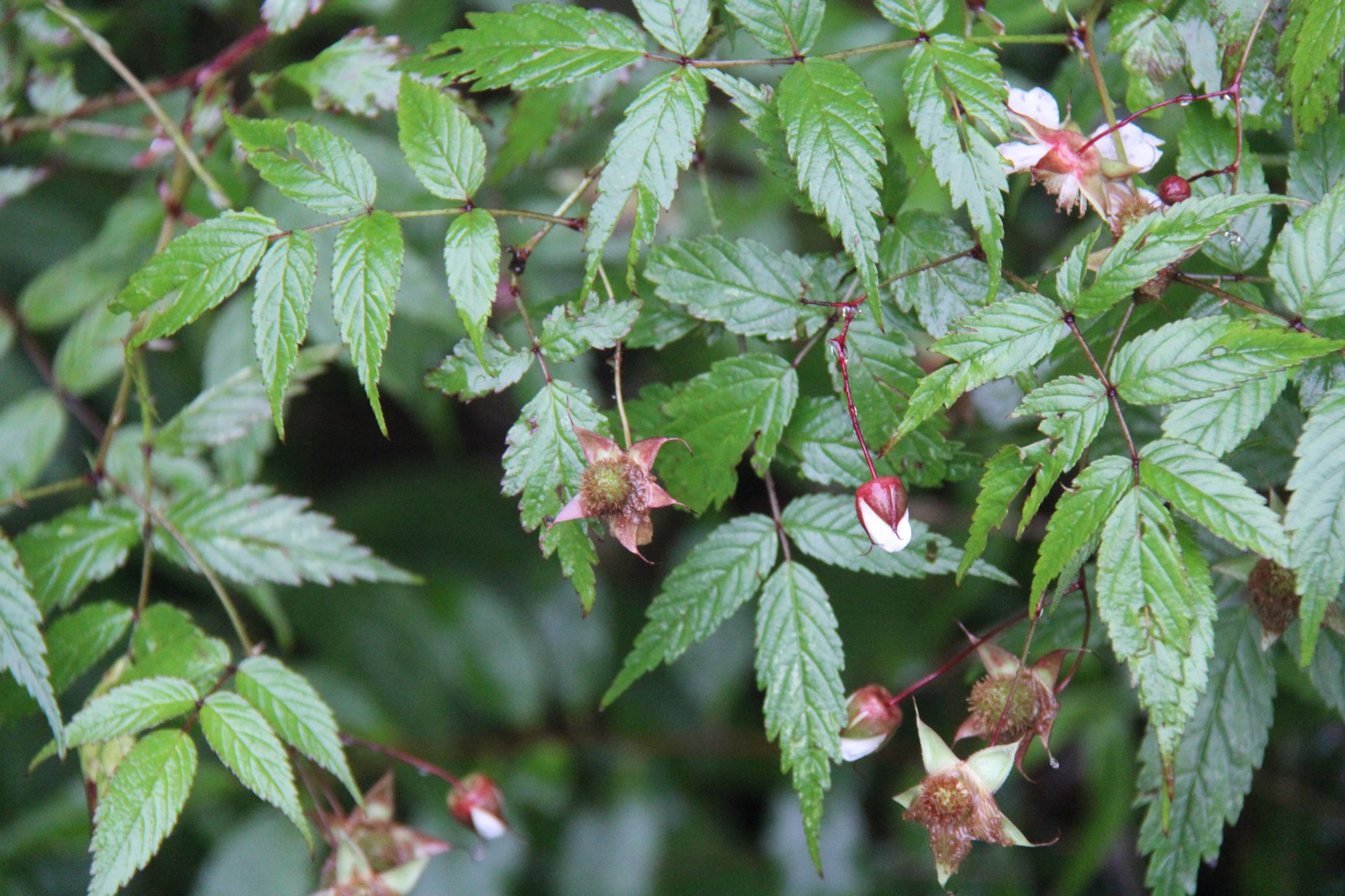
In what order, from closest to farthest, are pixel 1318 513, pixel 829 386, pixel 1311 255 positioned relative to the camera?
pixel 1318 513
pixel 1311 255
pixel 829 386

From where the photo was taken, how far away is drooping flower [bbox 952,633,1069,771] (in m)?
0.94

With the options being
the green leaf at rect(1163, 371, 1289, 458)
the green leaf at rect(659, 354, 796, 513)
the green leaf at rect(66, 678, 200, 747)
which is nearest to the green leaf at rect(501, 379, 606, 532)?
the green leaf at rect(659, 354, 796, 513)

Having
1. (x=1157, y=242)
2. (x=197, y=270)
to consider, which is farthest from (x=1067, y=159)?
(x=197, y=270)

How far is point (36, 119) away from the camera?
1.52m

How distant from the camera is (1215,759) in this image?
1.04 metres

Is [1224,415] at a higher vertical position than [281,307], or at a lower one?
lower

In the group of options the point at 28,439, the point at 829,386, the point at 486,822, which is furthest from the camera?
the point at 28,439

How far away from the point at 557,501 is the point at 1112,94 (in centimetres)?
96

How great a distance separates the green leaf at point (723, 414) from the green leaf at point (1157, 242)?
33cm

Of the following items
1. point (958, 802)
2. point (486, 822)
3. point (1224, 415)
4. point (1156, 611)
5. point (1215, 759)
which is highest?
point (1224, 415)

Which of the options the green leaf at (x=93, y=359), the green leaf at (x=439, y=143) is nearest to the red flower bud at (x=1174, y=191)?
the green leaf at (x=439, y=143)

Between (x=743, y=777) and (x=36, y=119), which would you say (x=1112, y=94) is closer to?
(x=36, y=119)

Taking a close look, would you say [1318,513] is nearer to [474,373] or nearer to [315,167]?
[474,373]

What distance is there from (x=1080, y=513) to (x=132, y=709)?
104 cm
